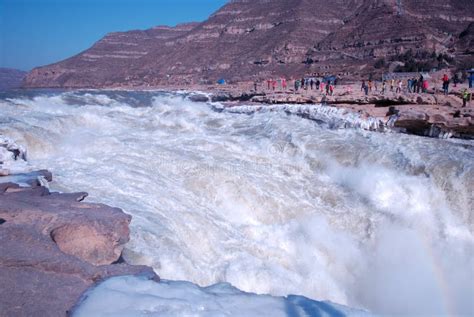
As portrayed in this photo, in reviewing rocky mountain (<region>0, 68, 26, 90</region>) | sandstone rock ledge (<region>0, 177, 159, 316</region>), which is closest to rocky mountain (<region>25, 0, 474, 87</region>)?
rocky mountain (<region>0, 68, 26, 90</region>)

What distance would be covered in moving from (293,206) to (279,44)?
73.0 m

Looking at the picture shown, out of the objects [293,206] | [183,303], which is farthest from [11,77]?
[183,303]

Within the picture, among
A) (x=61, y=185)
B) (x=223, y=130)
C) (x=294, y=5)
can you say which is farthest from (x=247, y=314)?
(x=294, y=5)

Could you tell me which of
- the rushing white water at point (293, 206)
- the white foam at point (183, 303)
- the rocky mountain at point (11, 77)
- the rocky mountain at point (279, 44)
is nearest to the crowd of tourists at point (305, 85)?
the rocky mountain at point (279, 44)

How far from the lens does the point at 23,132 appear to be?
10.1 meters

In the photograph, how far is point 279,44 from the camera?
7788 cm

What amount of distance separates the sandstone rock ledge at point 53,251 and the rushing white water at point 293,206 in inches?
26.7

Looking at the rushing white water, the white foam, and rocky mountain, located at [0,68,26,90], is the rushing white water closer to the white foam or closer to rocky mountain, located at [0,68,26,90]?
the white foam

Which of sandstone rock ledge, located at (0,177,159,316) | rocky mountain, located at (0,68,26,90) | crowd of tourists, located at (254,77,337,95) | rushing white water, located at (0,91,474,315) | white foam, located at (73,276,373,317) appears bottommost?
rushing white water, located at (0,91,474,315)

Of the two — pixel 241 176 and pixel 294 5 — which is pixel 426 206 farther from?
pixel 294 5

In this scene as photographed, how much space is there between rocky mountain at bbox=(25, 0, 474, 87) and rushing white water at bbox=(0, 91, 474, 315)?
34069 mm

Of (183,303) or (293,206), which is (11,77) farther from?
(183,303)

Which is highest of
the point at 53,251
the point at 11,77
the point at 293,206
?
the point at 11,77

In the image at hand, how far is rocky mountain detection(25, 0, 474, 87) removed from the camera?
5816 centimetres
